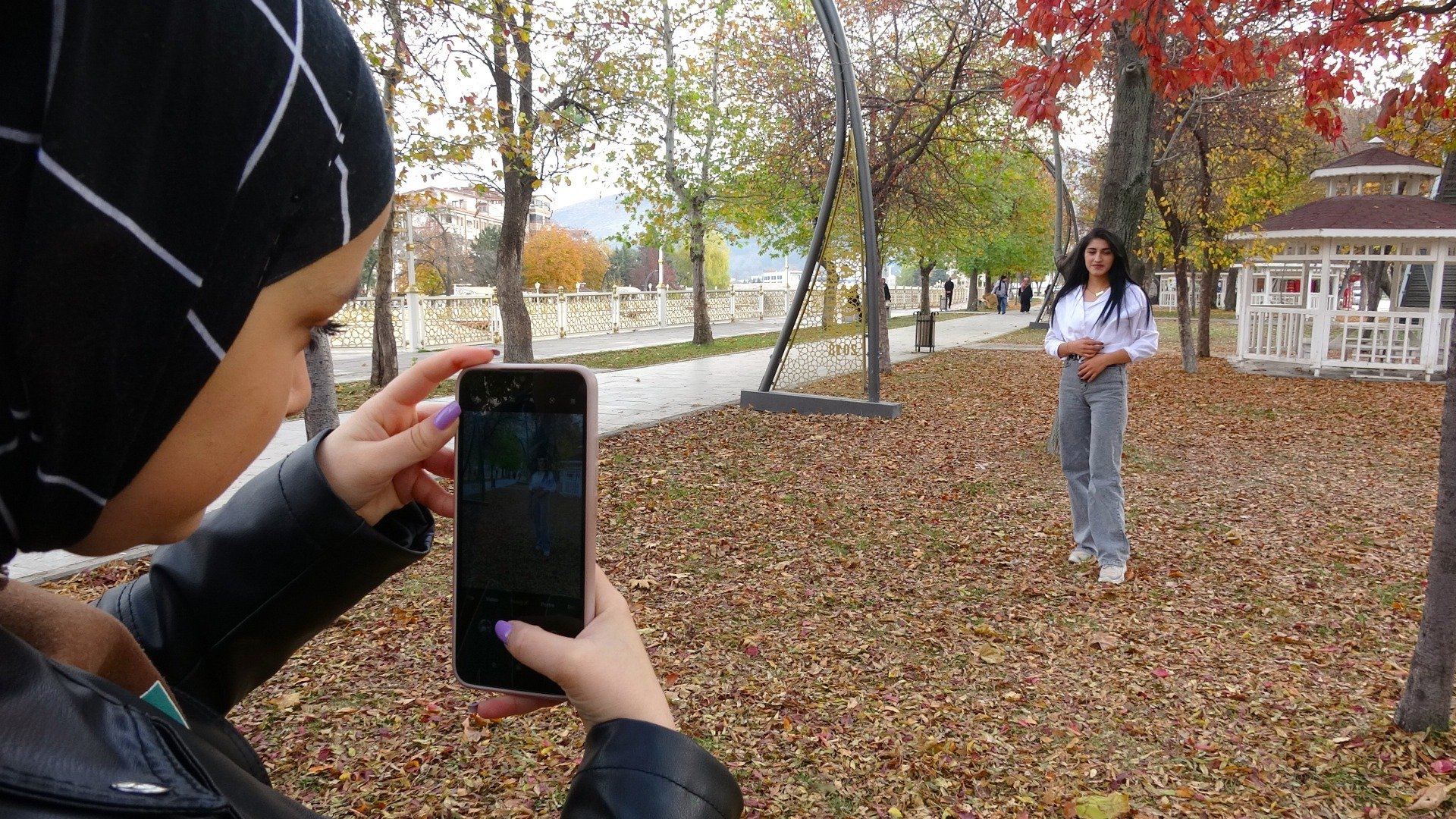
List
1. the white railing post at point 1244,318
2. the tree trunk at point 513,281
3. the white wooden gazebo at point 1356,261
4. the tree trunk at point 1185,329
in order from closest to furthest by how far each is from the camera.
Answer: the tree trunk at point 513,281, the white wooden gazebo at point 1356,261, the tree trunk at point 1185,329, the white railing post at point 1244,318

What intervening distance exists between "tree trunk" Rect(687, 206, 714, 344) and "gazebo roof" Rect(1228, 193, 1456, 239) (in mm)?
9806

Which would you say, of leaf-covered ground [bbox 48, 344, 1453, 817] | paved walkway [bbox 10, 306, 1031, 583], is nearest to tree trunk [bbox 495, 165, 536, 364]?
paved walkway [bbox 10, 306, 1031, 583]

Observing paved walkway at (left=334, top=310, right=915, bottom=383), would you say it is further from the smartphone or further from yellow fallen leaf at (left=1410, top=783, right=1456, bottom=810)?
the smartphone

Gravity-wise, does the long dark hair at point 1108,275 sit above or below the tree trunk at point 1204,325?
above

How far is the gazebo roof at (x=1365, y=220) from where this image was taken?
13258 millimetres

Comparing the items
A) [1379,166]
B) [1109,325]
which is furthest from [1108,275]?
[1379,166]

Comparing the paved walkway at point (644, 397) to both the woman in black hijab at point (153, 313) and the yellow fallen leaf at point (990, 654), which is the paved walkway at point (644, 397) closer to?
the yellow fallen leaf at point (990, 654)

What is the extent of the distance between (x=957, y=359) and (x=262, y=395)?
18117mm

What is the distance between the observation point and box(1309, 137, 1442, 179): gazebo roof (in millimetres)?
16078

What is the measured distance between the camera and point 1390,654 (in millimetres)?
3895

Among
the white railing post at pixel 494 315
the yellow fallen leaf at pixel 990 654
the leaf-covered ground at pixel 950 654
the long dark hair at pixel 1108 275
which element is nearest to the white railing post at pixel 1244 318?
the leaf-covered ground at pixel 950 654

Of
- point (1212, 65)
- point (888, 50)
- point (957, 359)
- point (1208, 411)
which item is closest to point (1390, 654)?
point (1212, 65)

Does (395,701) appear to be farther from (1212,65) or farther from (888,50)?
(888,50)

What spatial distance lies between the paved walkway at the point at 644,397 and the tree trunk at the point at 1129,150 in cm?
478
